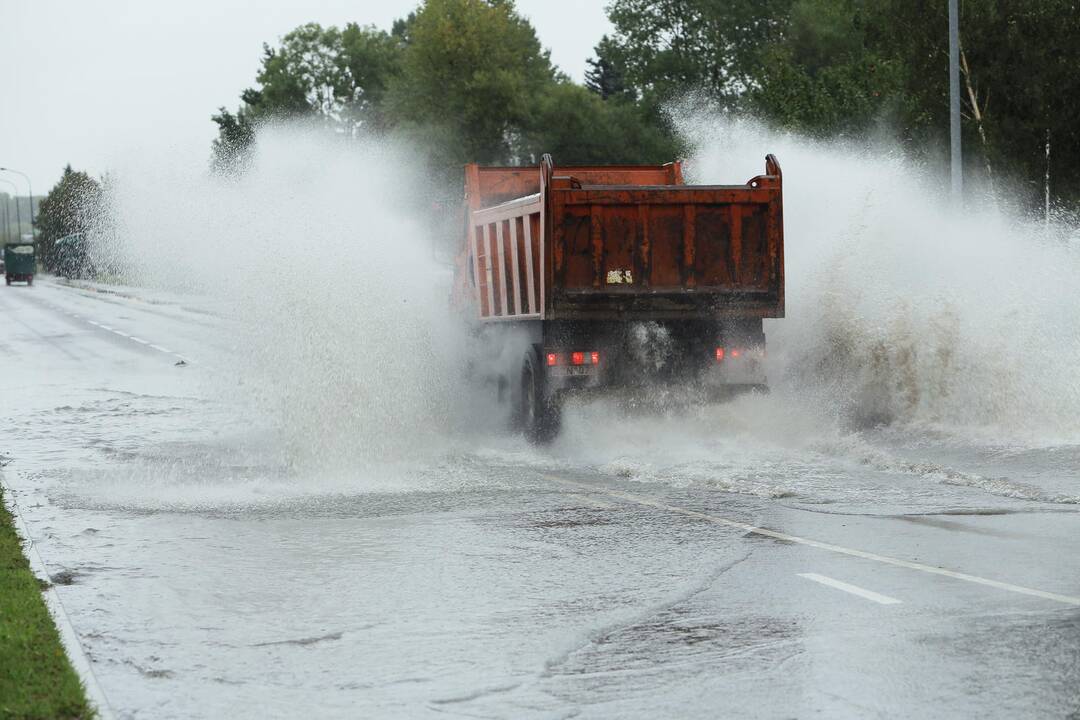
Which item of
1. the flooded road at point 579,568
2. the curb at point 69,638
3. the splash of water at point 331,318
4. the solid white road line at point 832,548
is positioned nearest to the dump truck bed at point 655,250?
the flooded road at point 579,568

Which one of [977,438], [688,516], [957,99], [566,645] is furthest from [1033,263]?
[566,645]

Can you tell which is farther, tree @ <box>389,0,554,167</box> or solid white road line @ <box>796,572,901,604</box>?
tree @ <box>389,0,554,167</box>

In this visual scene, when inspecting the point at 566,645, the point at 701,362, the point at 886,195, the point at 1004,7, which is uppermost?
the point at 1004,7

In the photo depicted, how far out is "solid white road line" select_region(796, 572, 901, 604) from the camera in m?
8.04

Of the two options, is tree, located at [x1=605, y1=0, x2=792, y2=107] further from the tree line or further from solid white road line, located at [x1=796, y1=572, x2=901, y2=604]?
solid white road line, located at [x1=796, y1=572, x2=901, y2=604]

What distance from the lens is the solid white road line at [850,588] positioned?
26.4ft

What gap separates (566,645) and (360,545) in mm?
3259

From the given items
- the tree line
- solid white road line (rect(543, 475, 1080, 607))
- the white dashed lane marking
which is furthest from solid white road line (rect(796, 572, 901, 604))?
the white dashed lane marking

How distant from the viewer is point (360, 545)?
10.3 meters

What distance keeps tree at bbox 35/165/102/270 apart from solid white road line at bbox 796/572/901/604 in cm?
9397

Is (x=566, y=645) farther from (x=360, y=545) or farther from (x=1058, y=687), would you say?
(x=360, y=545)

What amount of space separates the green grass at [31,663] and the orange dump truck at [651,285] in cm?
706

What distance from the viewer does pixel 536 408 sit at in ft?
51.3

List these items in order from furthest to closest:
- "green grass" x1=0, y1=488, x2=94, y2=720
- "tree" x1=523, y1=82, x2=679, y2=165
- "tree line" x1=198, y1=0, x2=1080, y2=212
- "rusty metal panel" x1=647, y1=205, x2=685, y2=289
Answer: "tree" x1=523, y1=82, x2=679, y2=165
"tree line" x1=198, y1=0, x2=1080, y2=212
"rusty metal panel" x1=647, y1=205, x2=685, y2=289
"green grass" x1=0, y1=488, x2=94, y2=720
